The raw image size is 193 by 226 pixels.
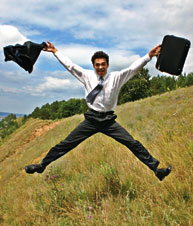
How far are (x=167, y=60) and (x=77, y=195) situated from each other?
8.11 feet

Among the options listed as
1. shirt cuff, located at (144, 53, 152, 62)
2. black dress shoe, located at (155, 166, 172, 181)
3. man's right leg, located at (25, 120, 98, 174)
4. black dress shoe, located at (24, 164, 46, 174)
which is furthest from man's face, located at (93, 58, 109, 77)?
black dress shoe, located at (24, 164, 46, 174)

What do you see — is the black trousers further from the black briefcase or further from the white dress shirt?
the black briefcase

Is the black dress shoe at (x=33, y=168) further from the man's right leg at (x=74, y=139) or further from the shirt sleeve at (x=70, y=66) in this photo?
the shirt sleeve at (x=70, y=66)

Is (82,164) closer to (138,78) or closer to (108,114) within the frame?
(108,114)

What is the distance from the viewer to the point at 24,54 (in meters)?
2.73

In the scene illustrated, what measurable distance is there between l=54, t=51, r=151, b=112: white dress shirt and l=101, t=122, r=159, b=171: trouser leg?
1.07 ft

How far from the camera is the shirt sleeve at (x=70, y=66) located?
2.93m

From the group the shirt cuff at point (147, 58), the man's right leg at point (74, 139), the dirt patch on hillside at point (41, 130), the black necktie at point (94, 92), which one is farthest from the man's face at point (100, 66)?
the dirt patch on hillside at point (41, 130)

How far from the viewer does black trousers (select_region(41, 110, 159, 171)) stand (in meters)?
2.73

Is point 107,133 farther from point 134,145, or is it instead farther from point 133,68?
point 133,68

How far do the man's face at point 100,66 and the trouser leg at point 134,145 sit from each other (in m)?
0.82

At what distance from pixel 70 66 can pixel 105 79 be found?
0.60 meters

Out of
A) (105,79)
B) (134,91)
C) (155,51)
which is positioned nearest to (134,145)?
(105,79)

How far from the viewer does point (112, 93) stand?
2.82 metres
